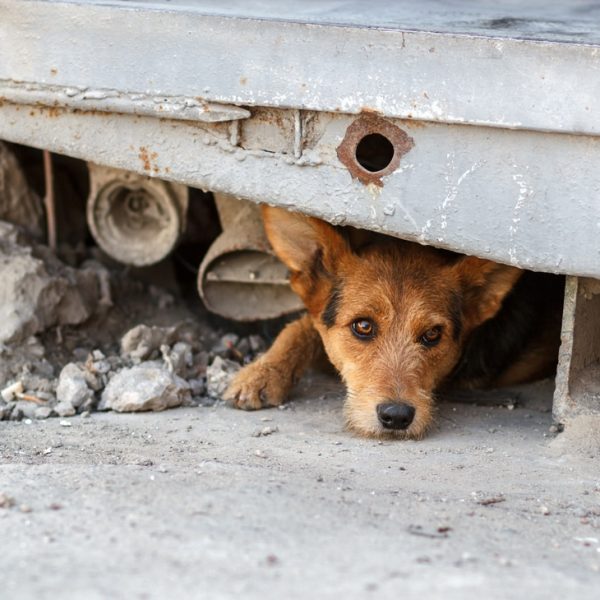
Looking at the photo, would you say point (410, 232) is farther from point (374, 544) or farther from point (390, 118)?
point (374, 544)

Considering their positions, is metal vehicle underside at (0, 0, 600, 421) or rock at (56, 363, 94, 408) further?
rock at (56, 363, 94, 408)

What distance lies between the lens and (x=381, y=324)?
507cm

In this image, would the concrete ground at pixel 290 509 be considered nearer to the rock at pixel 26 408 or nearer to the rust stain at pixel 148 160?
the rock at pixel 26 408

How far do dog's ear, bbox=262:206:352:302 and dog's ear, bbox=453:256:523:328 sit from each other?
0.66 m

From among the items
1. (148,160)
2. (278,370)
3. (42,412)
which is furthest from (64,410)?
(148,160)

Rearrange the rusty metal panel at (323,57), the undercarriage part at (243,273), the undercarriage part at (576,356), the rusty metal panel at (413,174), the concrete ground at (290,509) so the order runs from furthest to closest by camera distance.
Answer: the undercarriage part at (243,273), the undercarriage part at (576,356), the rusty metal panel at (413,174), the rusty metal panel at (323,57), the concrete ground at (290,509)

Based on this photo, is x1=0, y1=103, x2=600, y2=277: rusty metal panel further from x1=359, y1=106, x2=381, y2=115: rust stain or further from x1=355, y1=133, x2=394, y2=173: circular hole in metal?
x1=355, y1=133, x2=394, y2=173: circular hole in metal

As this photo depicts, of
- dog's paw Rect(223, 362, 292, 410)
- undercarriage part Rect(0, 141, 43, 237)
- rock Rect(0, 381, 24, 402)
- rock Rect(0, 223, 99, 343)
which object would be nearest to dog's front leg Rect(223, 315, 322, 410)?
dog's paw Rect(223, 362, 292, 410)

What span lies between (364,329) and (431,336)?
360 mm

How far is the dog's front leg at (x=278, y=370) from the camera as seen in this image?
5.21 meters

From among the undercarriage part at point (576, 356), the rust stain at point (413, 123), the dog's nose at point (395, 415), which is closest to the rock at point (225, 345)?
the dog's nose at point (395, 415)

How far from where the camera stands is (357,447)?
455 cm

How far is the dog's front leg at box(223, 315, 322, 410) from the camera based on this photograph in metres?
5.21

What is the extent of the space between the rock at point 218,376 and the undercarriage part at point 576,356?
1815 mm
